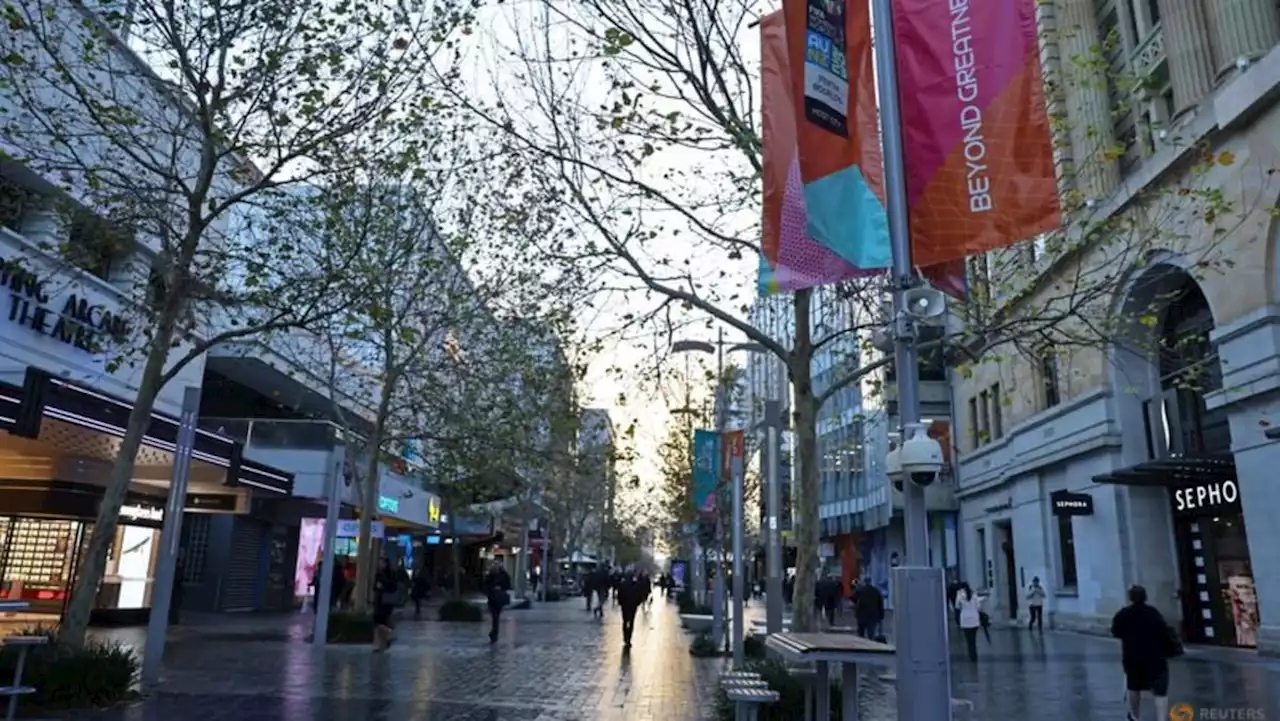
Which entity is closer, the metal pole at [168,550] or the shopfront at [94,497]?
the metal pole at [168,550]

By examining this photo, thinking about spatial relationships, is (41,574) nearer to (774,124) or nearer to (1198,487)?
(774,124)

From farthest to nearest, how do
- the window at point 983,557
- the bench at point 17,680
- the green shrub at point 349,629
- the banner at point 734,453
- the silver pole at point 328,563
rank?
the window at point 983,557 → the green shrub at point 349,629 → the silver pole at point 328,563 → the banner at point 734,453 → the bench at point 17,680

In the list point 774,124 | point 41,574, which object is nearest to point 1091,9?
point 774,124

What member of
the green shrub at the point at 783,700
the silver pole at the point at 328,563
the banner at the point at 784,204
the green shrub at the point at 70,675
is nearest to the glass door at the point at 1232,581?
the green shrub at the point at 783,700

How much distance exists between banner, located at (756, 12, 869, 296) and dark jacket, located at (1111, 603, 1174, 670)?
556 centimetres

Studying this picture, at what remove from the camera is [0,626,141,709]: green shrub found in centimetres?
1000

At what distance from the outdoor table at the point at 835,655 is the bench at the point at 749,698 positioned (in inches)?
15.4

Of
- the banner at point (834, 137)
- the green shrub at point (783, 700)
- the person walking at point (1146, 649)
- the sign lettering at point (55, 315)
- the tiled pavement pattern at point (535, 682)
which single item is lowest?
the tiled pavement pattern at point (535, 682)

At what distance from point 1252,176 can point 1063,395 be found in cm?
1124

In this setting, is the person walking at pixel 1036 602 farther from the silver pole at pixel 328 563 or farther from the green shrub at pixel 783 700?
the silver pole at pixel 328 563

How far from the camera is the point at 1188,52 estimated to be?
71.9 feet

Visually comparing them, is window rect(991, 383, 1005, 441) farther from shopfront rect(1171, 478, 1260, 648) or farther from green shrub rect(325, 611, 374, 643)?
green shrub rect(325, 611, 374, 643)

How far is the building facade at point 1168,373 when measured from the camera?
61.8ft

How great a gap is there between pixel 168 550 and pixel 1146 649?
12260 mm
